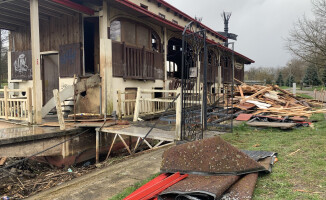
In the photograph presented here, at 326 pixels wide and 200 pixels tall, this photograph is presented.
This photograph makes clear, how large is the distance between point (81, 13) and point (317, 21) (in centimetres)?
2118

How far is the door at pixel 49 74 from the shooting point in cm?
1205

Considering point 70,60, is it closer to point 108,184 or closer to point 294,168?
point 108,184

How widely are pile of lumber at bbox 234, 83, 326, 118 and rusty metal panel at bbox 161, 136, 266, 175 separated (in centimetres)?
827

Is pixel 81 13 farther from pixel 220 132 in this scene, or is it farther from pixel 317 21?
pixel 317 21

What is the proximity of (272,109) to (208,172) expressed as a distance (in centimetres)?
1017

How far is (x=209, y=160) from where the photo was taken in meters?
3.70

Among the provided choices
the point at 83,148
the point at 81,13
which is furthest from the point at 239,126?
the point at 81,13

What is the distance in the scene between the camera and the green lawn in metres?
3.38

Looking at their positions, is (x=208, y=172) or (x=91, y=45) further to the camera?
(x=91, y=45)

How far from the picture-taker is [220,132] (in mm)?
8211

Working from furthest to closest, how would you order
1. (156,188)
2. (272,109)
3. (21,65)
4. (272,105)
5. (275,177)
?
(272,105) → (21,65) → (272,109) → (275,177) → (156,188)

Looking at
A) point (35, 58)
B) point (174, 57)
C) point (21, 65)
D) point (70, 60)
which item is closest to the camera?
point (35, 58)

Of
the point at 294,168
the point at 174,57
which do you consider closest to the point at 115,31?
the point at 294,168

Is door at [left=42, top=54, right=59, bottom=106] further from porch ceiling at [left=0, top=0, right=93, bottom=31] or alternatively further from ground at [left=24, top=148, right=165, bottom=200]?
ground at [left=24, top=148, right=165, bottom=200]
